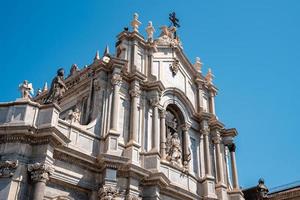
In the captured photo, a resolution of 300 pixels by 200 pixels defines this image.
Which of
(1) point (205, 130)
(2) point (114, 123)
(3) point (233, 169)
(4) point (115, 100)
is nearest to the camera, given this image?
(2) point (114, 123)

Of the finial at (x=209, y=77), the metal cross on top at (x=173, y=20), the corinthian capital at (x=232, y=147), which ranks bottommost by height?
the corinthian capital at (x=232, y=147)

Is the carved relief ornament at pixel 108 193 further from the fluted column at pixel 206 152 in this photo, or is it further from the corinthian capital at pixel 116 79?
the fluted column at pixel 206 152

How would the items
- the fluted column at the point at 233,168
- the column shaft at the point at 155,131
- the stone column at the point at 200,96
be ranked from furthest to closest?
the stone column at the point at 200,96 → the fluted column at the point at 233,168 → the column shaft at the point at 155,131

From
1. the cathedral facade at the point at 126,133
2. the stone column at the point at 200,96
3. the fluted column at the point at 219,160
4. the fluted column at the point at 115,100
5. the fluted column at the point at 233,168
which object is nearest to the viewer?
the cathedral facade at the point at 126,133

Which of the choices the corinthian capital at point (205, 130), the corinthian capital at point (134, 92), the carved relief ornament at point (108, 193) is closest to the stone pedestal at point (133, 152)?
the carved relief ornament at point (108, 193)

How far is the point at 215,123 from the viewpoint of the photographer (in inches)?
884

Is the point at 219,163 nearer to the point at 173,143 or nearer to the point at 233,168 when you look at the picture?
the point at 233,168

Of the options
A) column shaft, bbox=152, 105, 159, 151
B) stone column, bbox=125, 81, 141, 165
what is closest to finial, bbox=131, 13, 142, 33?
stone column, bbox=125, 81, 141, 165

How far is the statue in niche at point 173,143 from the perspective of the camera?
64.1ft

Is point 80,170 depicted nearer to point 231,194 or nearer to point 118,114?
point 118,114

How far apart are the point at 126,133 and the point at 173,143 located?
2.90 metres

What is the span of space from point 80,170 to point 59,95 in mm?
2798

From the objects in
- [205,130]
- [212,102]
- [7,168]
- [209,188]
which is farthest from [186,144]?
[7,168]

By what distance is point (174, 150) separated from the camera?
779 inches
